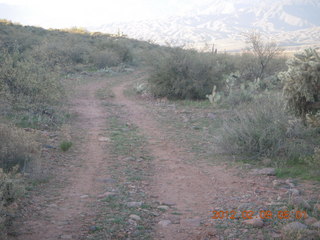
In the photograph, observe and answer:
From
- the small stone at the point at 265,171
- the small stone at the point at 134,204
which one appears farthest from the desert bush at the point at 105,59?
the small stone at the point at 134,204

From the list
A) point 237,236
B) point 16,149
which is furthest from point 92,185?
point 237,236

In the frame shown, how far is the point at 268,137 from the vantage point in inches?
295

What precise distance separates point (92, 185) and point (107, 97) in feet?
38.5

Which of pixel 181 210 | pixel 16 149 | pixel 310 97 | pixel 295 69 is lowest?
pixel 181 210

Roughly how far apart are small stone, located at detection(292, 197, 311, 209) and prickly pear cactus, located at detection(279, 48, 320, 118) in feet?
8.65

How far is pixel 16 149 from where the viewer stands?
20.9ft

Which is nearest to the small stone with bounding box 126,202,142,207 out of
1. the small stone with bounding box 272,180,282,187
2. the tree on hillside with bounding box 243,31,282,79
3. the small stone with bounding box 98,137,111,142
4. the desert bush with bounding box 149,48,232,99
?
the small stone with bounding box 272,180,282,187

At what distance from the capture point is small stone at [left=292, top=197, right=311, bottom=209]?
4890mm

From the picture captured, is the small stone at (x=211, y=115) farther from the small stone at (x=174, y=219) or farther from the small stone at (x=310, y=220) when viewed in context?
the small stone at (x=310, y=220)

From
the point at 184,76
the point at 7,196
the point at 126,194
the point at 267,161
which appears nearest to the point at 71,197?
the point at 126,194

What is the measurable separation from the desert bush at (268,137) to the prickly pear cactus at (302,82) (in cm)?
41

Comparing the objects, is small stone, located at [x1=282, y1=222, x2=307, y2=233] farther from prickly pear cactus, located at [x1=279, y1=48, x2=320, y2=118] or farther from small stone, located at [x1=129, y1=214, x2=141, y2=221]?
prickly pear cactus, located at [x1=279, y1=48, x2=320, y2=118]

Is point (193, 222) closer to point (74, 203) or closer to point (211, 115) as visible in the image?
point (74, 203)

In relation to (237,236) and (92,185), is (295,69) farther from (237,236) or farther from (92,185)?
(92,185)
